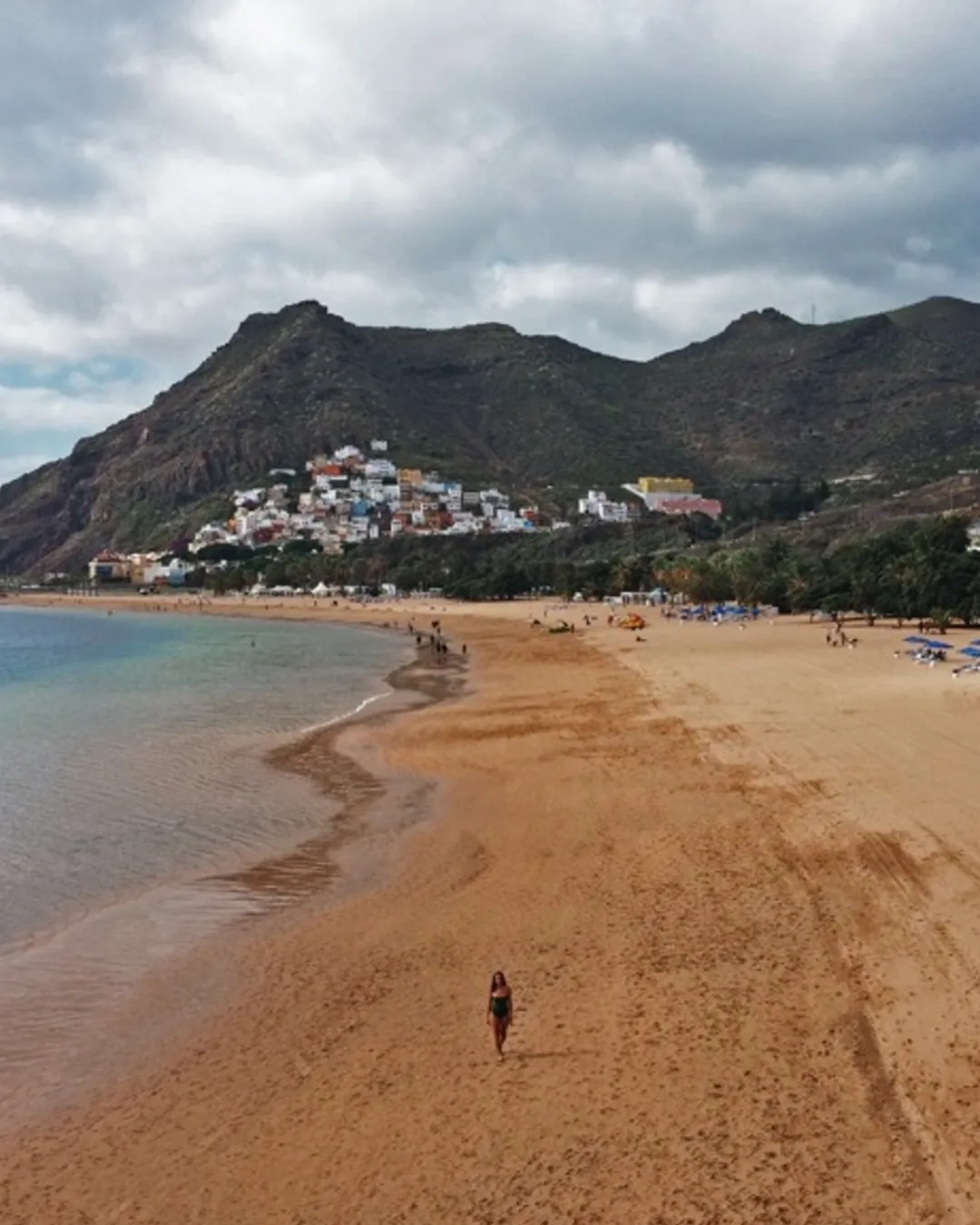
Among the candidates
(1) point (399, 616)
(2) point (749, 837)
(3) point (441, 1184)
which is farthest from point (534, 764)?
(1) point (399, 616)

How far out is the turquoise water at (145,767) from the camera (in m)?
14.9

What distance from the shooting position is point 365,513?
178 meters

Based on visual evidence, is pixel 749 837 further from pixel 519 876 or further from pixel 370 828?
pixel 370 828

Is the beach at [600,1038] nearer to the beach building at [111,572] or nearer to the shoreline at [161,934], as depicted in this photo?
the shoreline at [161,934]

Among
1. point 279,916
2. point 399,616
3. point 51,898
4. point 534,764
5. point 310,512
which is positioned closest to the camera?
point 279,916

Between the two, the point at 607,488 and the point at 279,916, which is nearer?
the point at 279,916

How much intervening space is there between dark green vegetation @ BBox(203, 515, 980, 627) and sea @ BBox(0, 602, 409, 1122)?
28.9 metres

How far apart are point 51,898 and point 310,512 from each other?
168151mm

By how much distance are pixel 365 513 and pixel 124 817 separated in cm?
16202

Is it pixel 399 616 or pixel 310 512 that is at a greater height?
pixel 310 512

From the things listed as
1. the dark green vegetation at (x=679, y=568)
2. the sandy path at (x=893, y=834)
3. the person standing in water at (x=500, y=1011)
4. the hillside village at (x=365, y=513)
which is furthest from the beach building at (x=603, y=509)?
the person standing in water at (x=500, y=1011)

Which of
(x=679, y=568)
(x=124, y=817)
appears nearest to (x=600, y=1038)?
(x=124, y=817)

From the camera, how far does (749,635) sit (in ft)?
172

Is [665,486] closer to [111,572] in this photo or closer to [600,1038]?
[111,572]
